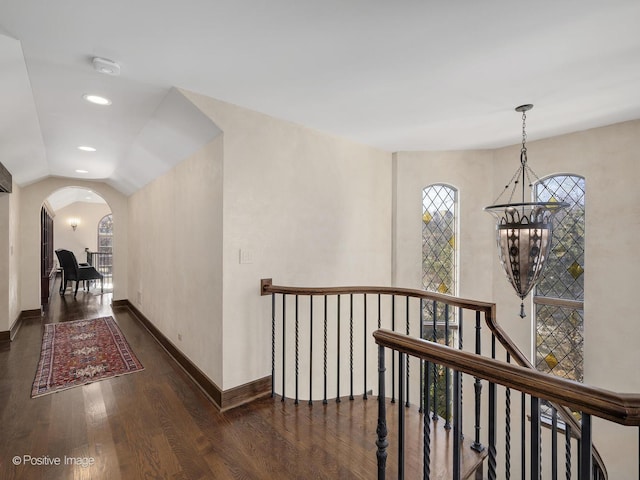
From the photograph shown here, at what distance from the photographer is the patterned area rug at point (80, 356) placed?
3.15 meters

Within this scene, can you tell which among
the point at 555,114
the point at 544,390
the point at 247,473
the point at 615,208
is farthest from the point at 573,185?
the point at 247,473

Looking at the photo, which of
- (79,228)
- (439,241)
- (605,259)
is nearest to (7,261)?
(439,241)

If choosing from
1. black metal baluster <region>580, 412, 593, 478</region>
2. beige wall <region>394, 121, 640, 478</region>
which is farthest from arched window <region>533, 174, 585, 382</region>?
black metal baluster <region>580, 412, 593, 478</region>

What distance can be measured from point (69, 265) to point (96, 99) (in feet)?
21.7

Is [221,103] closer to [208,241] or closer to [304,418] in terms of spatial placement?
[208,241]

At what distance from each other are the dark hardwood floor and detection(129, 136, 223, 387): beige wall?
40cm

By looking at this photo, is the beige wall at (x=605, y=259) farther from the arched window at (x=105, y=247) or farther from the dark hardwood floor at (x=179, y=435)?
the arched window at (x=105, y=247)

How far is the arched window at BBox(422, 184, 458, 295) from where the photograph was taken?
4562mm

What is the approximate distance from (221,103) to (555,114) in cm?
307

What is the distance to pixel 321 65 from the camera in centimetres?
216

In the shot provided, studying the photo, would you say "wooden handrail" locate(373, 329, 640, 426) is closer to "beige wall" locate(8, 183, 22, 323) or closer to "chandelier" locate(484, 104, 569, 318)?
"chandelier" locate(484, 104, 569, 318)

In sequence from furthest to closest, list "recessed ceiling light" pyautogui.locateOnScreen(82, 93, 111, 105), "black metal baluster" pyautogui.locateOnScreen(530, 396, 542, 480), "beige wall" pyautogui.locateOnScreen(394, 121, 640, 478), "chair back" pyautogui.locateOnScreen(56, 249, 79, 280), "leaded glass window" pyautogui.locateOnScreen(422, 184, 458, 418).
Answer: "chair back" pyautogui.locateOnScreen(56, 249, 79, 280), "leaded glass window" pyautogui.locateOnScreen(422, 184, 458, 418), "beige wall" pyautogui.locateOnScreen(394, 121, 640, 478), "recessed ceiling light" pyautogui.locateOnScreen(82, 93, 111, 105), "black metal baluster" pyautogui.locateOnScreen(530, 396, 542, 480)

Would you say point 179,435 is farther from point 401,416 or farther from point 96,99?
point 96,99

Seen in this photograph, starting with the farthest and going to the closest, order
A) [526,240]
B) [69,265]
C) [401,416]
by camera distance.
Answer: [69,265] < [526,240] < [401,416]
